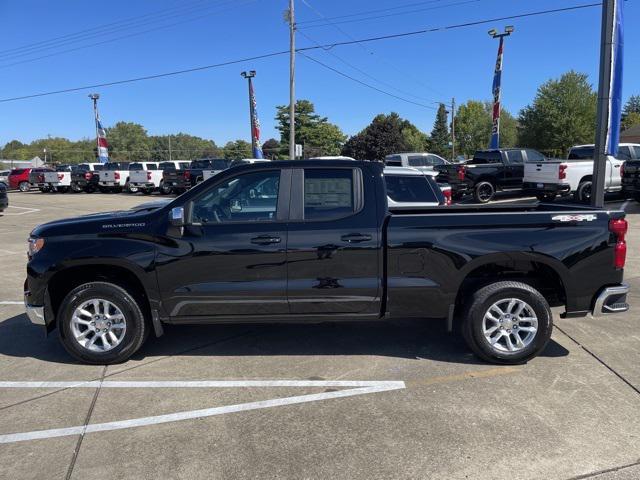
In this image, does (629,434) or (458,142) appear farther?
(458,142)

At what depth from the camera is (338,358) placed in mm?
4707

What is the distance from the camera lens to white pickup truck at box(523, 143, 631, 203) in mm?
15992

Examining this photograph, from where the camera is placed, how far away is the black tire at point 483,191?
1858 centimetres

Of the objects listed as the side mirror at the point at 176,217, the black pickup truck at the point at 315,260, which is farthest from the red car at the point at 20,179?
the side mirror at the point at 176,217

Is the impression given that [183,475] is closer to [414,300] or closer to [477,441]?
[477,441]

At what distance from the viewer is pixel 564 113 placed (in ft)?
171

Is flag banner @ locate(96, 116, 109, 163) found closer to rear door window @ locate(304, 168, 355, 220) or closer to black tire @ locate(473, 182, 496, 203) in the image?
black tire @ locate(473, 182, 496, 203)

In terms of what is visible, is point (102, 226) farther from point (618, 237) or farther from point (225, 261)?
point (618, 237)

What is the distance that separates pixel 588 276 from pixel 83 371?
14.5 ft

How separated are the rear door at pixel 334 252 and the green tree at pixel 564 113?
177 feet

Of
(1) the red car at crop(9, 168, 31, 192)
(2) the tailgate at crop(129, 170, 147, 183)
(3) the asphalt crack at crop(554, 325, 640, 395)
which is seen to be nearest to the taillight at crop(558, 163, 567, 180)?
(3) the asphalt crack at crop(554, 325, 640, 395)

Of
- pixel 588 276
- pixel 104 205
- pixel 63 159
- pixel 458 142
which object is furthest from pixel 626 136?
pixel 63 159

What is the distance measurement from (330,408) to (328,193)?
1.78m

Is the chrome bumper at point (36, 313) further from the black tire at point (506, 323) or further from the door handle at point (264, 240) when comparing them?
the black tire at point (506, 323)
